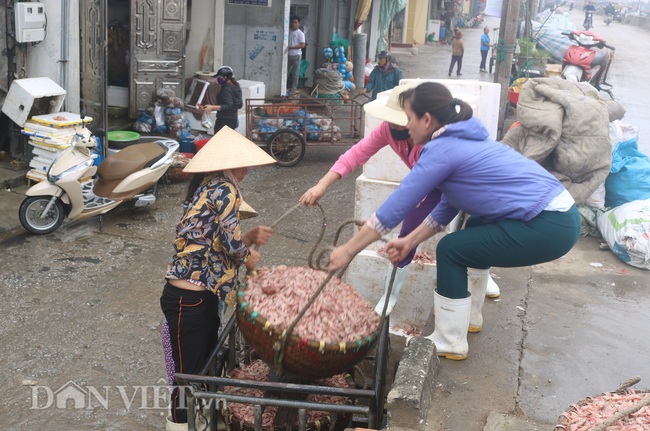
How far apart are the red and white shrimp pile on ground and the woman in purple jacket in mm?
326

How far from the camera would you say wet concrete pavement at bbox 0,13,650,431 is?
4.34 meters

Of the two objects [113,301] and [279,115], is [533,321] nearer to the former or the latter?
[113,301]

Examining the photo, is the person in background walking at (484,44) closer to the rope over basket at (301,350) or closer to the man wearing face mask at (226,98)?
the man wearing face mask at (226,98)

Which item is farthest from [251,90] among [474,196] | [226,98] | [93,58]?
[474,196]

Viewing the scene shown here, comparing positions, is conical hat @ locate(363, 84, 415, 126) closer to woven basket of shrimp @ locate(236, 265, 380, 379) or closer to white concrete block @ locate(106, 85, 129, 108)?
woven basket of shrimp @ locate(236, 265, 380, 379)

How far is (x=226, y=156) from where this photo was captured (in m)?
4.02

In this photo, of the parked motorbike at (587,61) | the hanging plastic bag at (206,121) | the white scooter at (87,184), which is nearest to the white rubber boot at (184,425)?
the white scooter at (87,184)

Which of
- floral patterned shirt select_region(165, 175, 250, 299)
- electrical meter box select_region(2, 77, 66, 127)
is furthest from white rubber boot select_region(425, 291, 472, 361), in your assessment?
electrical meter box select_region(2, 77, 66, 127)

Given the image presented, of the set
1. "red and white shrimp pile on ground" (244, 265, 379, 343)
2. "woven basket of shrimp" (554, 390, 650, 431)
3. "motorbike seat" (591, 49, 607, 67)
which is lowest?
"woven basket of shrimp" (554, 390, 650, 431)

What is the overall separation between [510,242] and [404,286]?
1.92 meters

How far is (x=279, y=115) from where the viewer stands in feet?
36.5

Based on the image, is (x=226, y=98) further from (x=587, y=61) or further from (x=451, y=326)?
(x=587, y=61)

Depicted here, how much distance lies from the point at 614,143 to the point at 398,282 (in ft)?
15.3

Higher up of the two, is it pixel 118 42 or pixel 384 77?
pixel 118 42
